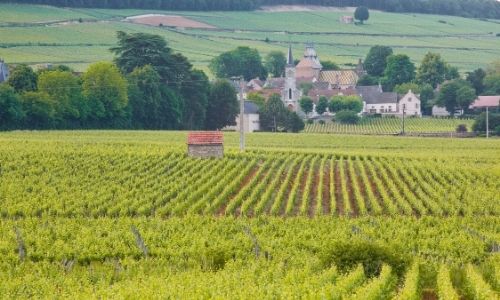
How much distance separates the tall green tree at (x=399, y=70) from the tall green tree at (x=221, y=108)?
5698cm

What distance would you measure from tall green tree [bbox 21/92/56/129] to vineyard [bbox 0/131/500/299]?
19.0 m

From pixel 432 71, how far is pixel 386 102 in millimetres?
13539

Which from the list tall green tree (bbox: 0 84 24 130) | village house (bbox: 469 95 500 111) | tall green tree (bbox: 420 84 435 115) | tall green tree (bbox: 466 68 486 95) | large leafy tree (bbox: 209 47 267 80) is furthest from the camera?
large leafy tree (bbox: 209 47 267 80)

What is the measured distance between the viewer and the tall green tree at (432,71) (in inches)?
6117

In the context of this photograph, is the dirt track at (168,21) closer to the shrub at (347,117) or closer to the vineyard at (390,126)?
the shrub at (347,117)

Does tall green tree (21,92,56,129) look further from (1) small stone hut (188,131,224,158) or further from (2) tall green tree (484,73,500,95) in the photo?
(2) tall green tree (484,73,500,95)

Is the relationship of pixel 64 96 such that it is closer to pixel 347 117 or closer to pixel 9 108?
pixel 9 108

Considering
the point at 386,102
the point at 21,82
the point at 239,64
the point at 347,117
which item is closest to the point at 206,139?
the point at 21,82

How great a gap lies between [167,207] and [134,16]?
148 m

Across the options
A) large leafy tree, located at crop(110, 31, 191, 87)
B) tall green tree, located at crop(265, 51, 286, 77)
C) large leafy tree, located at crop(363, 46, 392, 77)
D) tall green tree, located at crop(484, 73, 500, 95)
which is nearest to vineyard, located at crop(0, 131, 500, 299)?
large leafy tree, located at crop(110, 31, 191, 87)

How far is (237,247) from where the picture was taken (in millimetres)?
32500

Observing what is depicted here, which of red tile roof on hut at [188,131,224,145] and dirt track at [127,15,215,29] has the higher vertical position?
dirt track at [127,15,215,29]

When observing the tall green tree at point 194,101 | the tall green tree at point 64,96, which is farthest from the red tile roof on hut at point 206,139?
the tall green tree at point 194,101

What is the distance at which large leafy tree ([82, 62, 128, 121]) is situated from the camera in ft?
288
